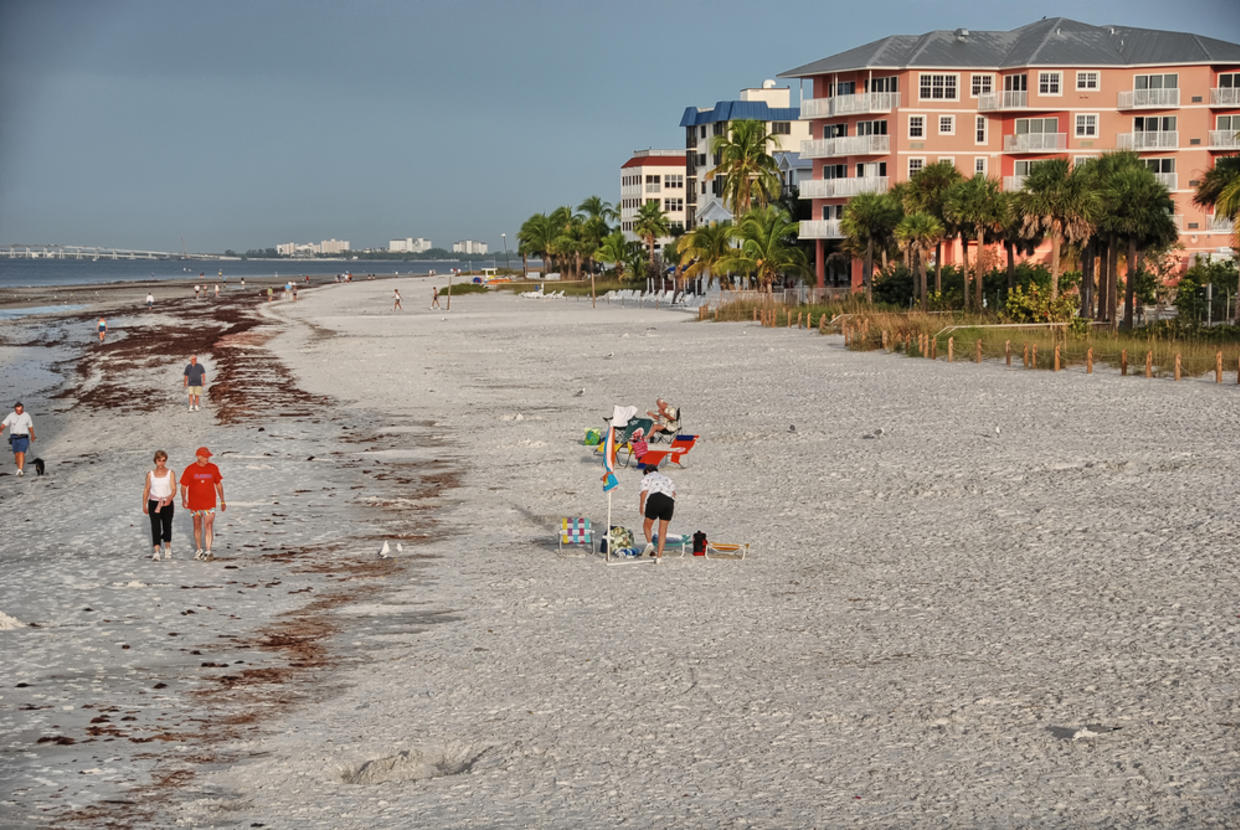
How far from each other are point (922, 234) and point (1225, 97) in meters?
26.7

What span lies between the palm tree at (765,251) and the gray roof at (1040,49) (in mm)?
9981

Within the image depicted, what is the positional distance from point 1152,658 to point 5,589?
11462 millimetres

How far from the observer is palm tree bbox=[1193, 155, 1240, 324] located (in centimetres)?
3381

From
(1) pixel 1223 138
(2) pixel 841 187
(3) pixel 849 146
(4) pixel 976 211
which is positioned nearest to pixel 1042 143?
(1) pixel 1223 138

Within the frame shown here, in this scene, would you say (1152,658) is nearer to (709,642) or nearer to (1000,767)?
(1000,767)

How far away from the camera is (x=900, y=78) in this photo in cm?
6800

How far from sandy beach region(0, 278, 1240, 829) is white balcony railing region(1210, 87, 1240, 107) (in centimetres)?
4794

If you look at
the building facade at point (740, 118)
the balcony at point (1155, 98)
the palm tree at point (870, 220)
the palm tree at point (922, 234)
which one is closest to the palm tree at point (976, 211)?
the palm tree at point (922, 234)

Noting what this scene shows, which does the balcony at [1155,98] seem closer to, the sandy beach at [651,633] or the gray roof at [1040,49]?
the gray roof at [1040,49]

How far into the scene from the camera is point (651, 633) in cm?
1200

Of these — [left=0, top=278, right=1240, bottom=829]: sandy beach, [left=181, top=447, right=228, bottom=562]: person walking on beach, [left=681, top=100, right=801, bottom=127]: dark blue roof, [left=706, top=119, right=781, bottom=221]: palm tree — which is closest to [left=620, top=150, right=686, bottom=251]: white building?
[left=681, top=100, right=801, bottom=127]: dark blue roof

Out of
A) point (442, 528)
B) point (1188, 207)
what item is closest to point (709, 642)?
point (442, 528)

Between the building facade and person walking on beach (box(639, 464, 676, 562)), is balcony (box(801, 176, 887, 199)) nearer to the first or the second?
the building facade

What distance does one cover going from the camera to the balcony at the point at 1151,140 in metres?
67.9
